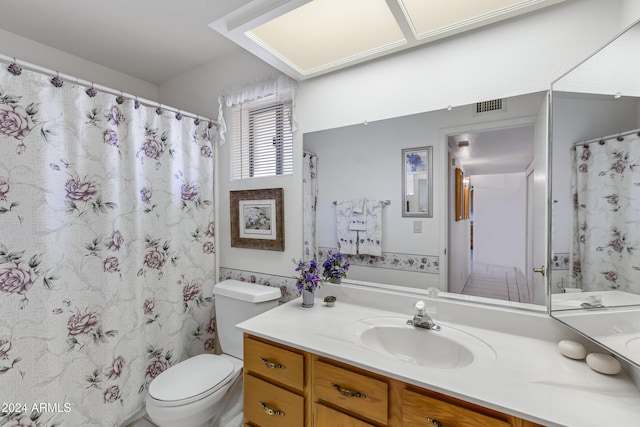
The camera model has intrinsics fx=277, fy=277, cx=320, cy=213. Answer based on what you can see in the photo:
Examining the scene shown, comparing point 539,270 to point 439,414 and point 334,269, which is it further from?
point 334,269

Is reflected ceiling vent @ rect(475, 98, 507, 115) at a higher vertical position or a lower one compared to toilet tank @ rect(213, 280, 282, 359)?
higher

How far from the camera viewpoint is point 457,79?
50.6 inches

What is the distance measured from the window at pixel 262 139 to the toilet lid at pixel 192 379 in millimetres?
1218

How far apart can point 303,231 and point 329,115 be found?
0.72 m

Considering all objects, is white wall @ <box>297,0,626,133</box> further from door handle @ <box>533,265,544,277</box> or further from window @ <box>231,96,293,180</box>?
door handle @ <box>533,265,544,277</box>

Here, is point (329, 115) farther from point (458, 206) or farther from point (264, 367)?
point (264, 367)

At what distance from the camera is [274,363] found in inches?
45.8

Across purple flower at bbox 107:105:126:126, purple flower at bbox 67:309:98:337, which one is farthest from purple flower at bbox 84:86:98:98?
purple flower at bbox 67:309:98:337

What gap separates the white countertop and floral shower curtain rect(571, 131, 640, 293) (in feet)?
0.96

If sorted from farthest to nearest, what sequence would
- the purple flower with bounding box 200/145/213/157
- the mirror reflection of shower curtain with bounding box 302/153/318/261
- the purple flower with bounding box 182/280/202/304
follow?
the purple flower with bounding box 200/145/213/157 → the purple flower with bounding box 182/280/202/304 → the mirror reflection of shower curtain with bounding box 302/153/318/261

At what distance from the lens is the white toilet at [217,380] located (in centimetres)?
135

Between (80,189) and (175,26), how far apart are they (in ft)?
3.56

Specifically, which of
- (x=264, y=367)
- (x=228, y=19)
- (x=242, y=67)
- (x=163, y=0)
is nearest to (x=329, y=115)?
(x=228, y=19)

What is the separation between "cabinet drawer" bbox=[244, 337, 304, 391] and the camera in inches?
43.3
